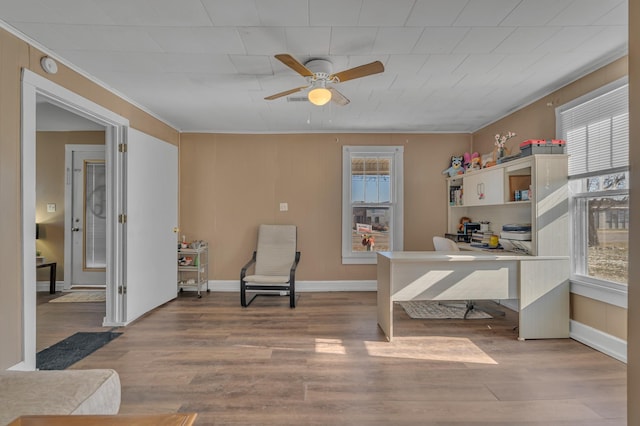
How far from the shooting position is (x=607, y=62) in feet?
8.82

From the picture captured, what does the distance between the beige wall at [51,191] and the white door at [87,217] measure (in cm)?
16

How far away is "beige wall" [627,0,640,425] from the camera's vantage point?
51.5 inches

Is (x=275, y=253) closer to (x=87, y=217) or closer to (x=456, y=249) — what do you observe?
(x=456, y=249)

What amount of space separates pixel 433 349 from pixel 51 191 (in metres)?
5.84

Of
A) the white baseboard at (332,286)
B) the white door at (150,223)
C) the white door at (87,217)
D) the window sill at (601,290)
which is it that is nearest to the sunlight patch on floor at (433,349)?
the window sill at (601,290)

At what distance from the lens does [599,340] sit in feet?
9.11

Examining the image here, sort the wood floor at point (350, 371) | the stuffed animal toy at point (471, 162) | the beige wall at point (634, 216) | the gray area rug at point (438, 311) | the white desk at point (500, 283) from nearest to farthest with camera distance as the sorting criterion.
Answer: the beige wall at point (634, 216) → the wood floor at point (350, 371) → the white desk at point (500, 283) → the gray area rug at point (438, 311) → the stuffed animal toy at point (471, 162)

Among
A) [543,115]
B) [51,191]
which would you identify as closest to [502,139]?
[543,115]

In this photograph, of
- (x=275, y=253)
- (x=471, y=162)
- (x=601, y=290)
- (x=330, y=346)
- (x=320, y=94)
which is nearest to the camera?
(x=320, y=94)

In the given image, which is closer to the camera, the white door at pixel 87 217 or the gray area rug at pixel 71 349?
the gray area rug at pixel 71 349

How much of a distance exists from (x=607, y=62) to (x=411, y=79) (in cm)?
158

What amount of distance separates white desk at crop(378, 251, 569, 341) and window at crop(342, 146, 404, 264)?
186 cm

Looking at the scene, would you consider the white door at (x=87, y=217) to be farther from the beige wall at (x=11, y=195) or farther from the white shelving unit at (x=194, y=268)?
the beige wall at (x=11, y=195)

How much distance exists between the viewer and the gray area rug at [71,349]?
8.35 ft
